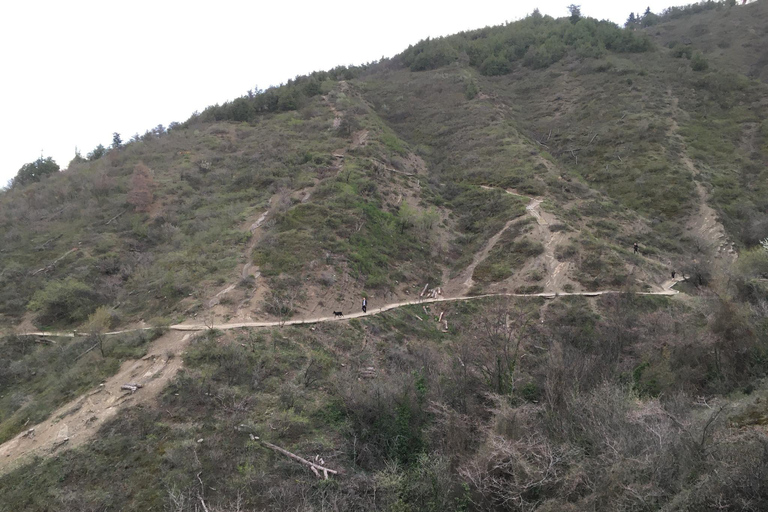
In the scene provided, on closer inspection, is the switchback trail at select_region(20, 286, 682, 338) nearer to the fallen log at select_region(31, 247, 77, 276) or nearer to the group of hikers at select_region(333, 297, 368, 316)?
the group of hikers at select_region(333, 297, 368, 316)

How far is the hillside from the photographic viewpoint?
10.8 meters

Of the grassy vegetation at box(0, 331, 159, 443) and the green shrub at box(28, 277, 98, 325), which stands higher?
the green shrub at box(28, 277, 98, 325)

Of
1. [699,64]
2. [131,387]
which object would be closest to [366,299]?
[131,387]

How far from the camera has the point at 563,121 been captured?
5391 cm

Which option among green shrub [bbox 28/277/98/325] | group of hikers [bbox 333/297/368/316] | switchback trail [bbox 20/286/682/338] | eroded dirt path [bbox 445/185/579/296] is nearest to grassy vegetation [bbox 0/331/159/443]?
switchback trail [bbox 20/286/682/338]

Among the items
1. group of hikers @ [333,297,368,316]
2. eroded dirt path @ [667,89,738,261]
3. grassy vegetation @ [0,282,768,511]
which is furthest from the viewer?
eroded dirt path @ [667,89,738,261]

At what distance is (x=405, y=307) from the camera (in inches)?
1013

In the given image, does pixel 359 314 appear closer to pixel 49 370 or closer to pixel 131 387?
pixel 131 387

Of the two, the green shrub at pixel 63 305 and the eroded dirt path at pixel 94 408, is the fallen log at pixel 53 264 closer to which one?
the green shrub at pixel 63 305

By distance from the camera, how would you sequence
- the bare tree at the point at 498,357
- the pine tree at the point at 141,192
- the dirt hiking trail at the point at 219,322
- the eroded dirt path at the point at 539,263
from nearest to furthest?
the dirt hiking trail at the point at 219,322 → the bare tree at the point at 498,357 → the eroded dirt path at the point at 539,263 → the pine tree at the point at 141,192

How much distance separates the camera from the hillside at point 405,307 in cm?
1084

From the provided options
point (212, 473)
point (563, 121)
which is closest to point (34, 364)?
point (212, 473)

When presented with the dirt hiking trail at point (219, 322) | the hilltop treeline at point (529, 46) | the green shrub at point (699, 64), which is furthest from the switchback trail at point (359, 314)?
the hilltop treeline at point (529, 46)

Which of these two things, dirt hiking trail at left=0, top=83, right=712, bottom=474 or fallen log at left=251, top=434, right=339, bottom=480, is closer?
fallen log at left=251, top=434, right=339, bottom=480
